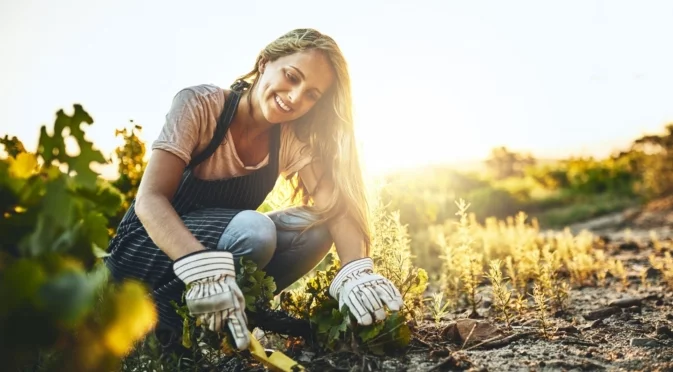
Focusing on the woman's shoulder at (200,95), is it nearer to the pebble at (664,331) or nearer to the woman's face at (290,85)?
the woman's face at (290,85)

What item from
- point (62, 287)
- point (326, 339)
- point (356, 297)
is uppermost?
point (62, 287)

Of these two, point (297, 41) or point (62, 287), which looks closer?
point (62, 287)

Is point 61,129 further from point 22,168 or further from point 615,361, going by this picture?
point 615,361

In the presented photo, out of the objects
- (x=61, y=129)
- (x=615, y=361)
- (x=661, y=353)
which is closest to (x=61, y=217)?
(x=61, y=129)

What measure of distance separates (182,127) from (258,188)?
0.56m

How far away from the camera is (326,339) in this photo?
7.07 feet

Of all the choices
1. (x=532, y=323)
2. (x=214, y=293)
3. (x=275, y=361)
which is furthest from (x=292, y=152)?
(x=532, y=323)

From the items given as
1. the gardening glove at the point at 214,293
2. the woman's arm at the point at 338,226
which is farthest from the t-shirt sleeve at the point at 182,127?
the woman's arm at the point at 338,226

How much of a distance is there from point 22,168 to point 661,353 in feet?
7.07

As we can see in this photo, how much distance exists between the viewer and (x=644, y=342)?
2.28 metres

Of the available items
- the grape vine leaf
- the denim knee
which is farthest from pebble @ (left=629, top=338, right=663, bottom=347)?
the grape vine leaf

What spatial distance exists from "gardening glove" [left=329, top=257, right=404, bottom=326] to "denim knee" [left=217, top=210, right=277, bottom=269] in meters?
0.32

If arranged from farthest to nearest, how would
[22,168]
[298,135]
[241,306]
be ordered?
[298,135], [241,306], [22,168]

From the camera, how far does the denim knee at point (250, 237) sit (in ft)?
7.35
